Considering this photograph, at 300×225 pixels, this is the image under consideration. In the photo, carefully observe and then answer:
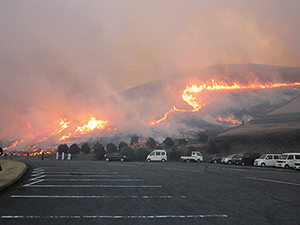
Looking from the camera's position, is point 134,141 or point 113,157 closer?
point 113,157

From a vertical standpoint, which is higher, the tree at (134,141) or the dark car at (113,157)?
the tree at (134,141)

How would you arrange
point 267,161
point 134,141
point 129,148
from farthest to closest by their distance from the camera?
point 134,141
point 129,148
point 267,161

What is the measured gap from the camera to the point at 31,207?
6.78m

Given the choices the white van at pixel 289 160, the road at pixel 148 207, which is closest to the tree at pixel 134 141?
the white van at pixel 289 160

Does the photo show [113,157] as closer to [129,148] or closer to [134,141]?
[129,148]

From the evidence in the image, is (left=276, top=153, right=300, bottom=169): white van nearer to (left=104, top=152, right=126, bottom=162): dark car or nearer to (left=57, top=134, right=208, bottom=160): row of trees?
(left=104, top=152, right=126, bottom=162): dark car

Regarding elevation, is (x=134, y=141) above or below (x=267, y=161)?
above

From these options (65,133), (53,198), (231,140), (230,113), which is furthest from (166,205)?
(230,113)

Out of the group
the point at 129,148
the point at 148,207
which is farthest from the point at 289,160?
the point at 129,148

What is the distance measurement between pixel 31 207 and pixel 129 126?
16056 centimetres

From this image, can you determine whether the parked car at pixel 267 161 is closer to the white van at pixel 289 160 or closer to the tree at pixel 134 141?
the white van at pixel 289 160

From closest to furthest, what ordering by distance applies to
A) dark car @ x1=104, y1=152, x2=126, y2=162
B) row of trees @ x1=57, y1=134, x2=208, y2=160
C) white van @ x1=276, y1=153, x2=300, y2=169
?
white van @ x1=276, y1=153, x2=300, y2=169 < dark car @ x1=104, y1=152, x2=126, y2=162 < row of trees @ x1=57, y1=134, x2=208, y2=160

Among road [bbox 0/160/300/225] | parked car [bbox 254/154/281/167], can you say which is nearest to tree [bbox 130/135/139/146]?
parked car [bbox 254/154/281/167]

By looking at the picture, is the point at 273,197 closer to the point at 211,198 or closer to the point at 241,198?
the point at 241,198
